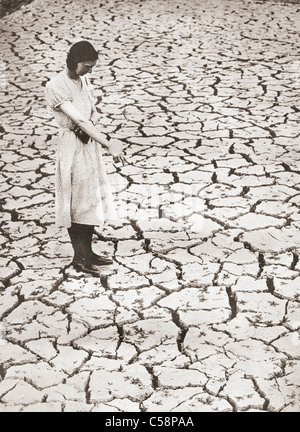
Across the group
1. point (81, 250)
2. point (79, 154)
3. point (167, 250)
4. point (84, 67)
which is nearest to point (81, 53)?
point (84, 67)

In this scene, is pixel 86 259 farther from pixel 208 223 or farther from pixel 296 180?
pixel 296 180

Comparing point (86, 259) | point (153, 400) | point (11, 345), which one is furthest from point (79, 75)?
point (153, 400)

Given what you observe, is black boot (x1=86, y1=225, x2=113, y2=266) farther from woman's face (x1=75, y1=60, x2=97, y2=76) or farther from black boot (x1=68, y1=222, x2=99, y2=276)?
woman's face (x1=75, y1=60, x2=97, y2=76)

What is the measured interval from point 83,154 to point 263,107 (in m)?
3.48

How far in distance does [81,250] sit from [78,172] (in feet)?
1.80

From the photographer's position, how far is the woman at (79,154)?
10.9 feet

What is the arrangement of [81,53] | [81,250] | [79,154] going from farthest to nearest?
[81,250] → [79,154] → [81,53]

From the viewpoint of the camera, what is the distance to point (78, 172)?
357 cm

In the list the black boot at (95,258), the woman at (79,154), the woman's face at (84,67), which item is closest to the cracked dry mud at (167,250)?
the black boot at (95,258)

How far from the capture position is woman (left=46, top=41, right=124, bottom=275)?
3336 mm

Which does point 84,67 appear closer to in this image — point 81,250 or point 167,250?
point 81,250

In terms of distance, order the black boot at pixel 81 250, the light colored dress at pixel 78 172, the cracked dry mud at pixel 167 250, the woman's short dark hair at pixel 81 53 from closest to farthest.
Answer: the cracked dry mud at pixel 167 250 < the woman's short dark hair at pixel 81 53 < the light colored dress at pixel 78 172 < the black boot at pixel 81 250

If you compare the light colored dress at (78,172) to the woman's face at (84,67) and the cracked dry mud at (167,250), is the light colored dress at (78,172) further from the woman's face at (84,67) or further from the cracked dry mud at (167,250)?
the cracked dry mud at (167,250)

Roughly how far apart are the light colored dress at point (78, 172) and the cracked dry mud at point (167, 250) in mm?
451
